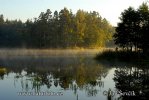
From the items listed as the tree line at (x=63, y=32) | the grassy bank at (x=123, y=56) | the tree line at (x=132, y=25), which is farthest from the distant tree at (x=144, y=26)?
the tree line at (x=63, y=32)

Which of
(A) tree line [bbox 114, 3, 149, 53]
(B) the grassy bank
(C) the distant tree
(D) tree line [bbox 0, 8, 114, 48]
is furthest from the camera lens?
(D) tree line [bbox 0, 8, 114, 48]

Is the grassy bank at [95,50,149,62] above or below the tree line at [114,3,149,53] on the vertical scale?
below

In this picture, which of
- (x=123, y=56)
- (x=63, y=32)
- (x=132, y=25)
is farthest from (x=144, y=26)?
(x=63, y=32)

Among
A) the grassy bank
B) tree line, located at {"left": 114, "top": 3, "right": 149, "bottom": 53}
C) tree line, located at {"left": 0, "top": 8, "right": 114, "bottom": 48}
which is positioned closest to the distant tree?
tree line, located at {"left": 114, "top": 3, "right": 149, "bottom": 53}

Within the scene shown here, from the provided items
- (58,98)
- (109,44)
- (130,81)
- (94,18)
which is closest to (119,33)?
(130,81)

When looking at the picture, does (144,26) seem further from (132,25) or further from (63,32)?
(63,32)

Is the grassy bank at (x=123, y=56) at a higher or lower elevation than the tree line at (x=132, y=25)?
lower

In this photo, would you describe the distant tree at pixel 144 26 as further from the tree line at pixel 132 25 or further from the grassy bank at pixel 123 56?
the grassy bank at pixel 123 56

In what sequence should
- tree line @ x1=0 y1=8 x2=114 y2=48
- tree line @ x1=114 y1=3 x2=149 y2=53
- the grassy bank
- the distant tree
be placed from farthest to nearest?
tree line @ x1=0 y1=8 x2=114 y2=48
tree line @ x1=114 y1=3 x2=149 y2=53
the distant tree
the grassy bank

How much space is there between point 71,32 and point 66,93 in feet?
320

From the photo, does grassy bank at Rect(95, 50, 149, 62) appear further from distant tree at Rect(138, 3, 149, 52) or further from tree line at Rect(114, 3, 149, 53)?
tree line at Rect(114, 3, 149, 53)

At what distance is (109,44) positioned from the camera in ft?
540

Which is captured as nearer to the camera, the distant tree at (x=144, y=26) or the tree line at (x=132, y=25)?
the distant tree at (x=144, y=26)

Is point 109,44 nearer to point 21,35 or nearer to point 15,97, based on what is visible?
point 21,35
